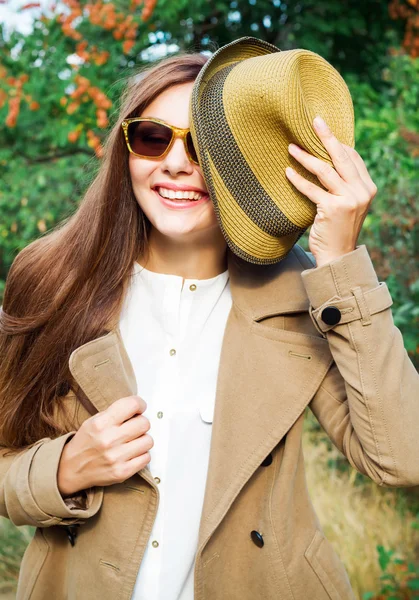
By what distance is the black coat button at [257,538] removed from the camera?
195cm

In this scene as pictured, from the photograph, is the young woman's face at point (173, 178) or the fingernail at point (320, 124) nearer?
the fingernail at point (320, 124)

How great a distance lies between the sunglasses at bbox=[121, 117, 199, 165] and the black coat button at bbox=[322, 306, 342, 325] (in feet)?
1.84

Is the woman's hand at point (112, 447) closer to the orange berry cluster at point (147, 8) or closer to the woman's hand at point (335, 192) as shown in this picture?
the woman's hand at point (335, 192)

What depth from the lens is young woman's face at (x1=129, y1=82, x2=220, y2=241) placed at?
194 cm

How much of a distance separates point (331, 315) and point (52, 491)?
34.7 inches

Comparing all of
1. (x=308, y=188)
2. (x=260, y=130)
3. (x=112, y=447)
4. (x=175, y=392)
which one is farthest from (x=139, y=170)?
(x=112, y=447)

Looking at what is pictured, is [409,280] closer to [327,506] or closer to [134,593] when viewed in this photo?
[327,506]

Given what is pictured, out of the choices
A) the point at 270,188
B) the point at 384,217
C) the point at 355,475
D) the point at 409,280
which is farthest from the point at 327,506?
the point at 270,188

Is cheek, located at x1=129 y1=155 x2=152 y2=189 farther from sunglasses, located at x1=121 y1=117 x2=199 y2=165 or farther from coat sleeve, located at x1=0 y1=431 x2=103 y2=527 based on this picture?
coat sleeve, located at x1=0 y1=431 x2=103 y2=527

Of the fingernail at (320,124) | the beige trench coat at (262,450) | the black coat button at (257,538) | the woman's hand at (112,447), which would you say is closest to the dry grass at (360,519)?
the beige trench coat at (262,450)

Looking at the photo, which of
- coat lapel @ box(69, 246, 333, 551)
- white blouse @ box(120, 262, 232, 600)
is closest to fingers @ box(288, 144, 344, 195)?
coat lapel @ box(69, 246, 333, 551)

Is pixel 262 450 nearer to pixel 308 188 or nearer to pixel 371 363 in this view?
pixel 371 363

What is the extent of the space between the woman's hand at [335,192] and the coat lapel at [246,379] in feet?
1.06

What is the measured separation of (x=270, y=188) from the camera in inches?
72.4
